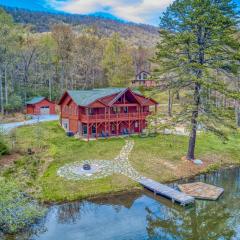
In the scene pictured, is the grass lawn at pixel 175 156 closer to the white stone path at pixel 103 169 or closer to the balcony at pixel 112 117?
the white stone path at pixel 103 169

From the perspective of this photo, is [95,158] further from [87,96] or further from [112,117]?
[87,96]

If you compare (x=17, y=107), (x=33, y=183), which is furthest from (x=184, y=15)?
(x=17, y=107)

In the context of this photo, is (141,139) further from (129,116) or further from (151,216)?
(151,216)

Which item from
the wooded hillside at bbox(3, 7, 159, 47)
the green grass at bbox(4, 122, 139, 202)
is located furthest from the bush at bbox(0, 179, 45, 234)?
the wooded hillside at bbox(3, 7, 159, 47)

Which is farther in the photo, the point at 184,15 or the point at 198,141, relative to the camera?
the point at 198,141

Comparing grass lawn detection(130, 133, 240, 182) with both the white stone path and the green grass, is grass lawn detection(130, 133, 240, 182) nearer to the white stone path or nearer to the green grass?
the white stone path

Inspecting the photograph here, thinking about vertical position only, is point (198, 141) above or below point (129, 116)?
below

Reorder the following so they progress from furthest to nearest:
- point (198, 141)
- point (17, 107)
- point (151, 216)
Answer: point (17, 107) < point (198, 141) < point (151, 216)
